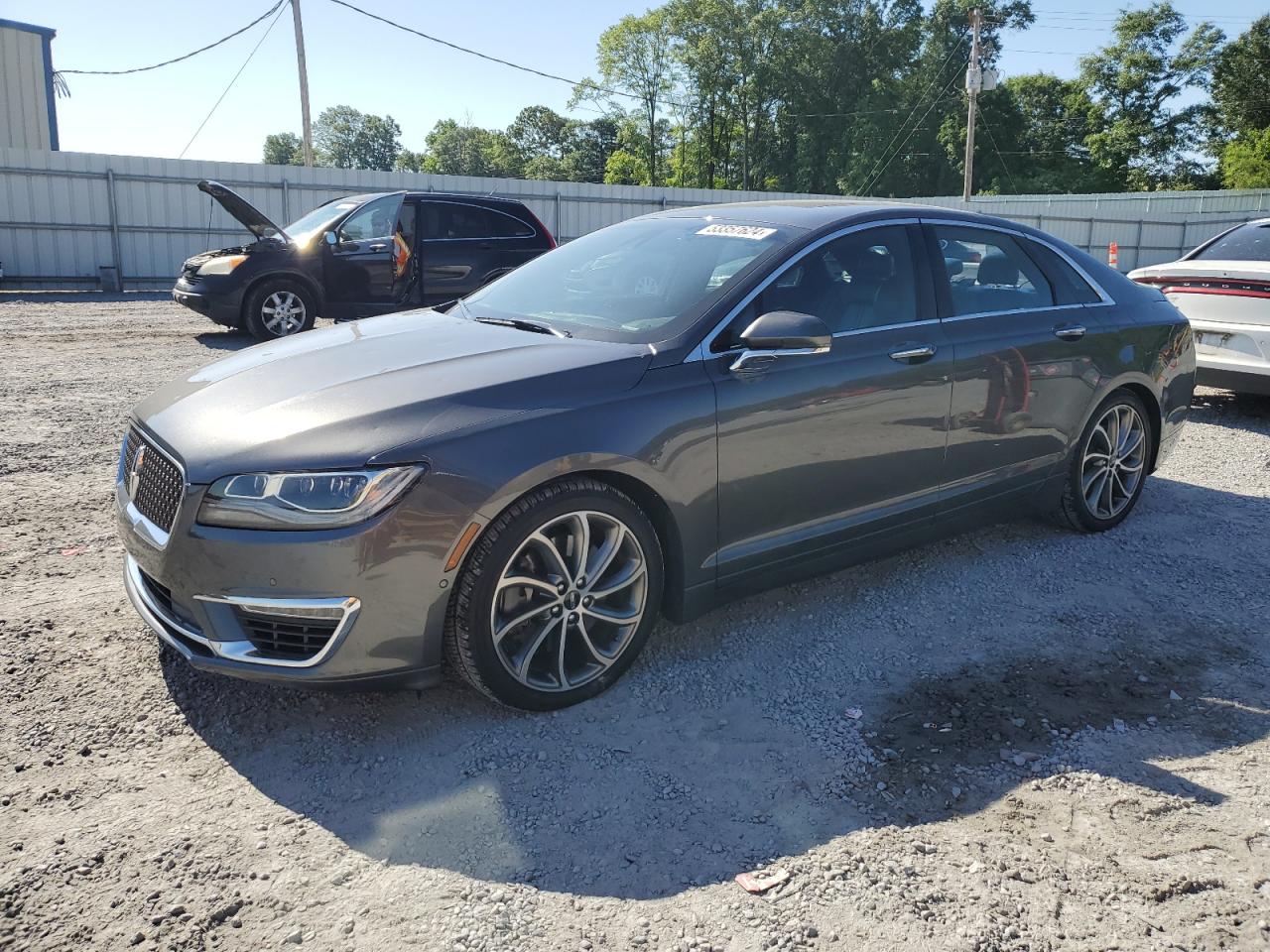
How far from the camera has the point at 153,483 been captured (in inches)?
124

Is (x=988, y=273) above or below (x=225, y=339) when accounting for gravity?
above

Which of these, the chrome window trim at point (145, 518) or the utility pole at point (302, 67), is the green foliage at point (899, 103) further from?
the chrome window trim at point (145, 518)

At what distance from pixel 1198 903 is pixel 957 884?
1.89ft

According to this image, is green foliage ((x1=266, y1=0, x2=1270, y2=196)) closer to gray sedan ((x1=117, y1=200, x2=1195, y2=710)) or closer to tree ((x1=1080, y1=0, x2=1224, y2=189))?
tree ((x1=1080, y1=0, x2=1224, y2=189))

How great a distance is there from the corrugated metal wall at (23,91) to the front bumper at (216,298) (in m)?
16.6

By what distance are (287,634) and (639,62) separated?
70.0 metres

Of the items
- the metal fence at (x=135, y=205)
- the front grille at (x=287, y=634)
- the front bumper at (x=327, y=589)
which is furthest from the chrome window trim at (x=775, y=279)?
the metal fence at (x=135, y=205)

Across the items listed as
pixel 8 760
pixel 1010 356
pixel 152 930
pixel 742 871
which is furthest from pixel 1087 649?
pixel 8 760

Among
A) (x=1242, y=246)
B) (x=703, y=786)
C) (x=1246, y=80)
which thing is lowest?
(x=703, y=786)

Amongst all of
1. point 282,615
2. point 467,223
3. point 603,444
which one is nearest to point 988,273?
point 603,444

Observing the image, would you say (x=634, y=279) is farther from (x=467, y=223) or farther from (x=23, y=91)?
(x=23, y=91)

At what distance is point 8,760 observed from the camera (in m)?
2.89

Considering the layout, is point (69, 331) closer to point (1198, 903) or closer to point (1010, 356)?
point (1010, 356)

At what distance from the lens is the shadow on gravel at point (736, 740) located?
2658mm
